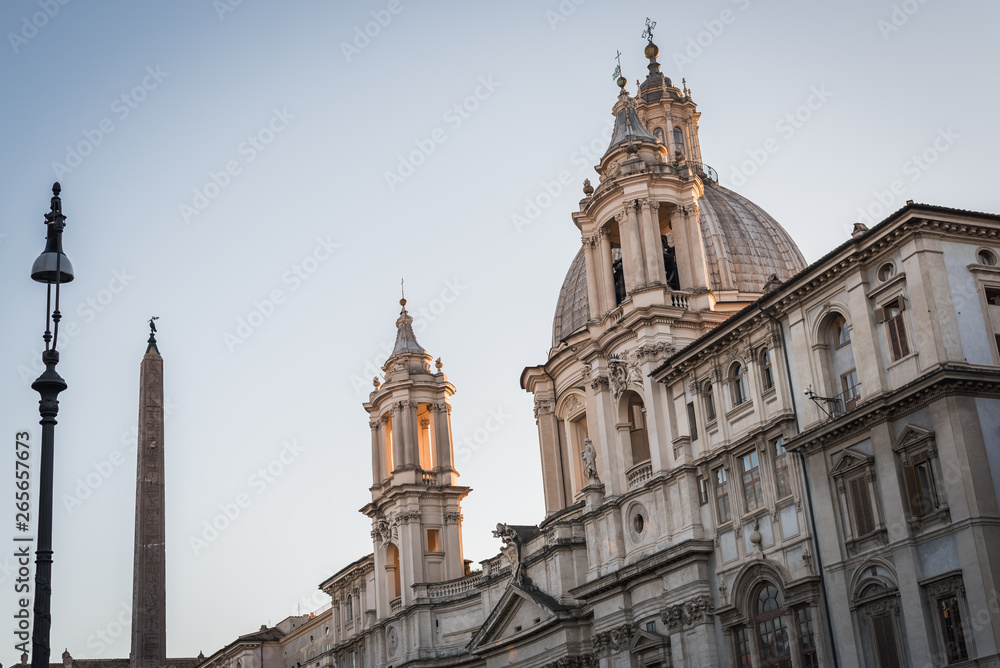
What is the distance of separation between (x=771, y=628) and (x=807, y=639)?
1.63m

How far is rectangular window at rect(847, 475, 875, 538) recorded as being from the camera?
110 ft

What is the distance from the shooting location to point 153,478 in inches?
1364

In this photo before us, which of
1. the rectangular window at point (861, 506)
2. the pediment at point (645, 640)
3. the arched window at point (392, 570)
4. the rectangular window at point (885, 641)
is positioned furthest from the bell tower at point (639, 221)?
the arched window at point (392, 570)

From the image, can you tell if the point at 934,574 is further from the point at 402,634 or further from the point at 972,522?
the point at 402,634

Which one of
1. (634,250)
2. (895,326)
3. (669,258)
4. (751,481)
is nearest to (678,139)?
(669,258)

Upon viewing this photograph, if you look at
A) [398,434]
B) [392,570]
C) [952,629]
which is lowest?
[952,629]

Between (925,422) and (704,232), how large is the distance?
83.5ft

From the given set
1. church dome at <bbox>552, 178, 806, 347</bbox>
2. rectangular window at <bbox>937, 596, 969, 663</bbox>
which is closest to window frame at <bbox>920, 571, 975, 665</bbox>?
rectangular window at <bbox>937, 596, 969, 663</bbox>

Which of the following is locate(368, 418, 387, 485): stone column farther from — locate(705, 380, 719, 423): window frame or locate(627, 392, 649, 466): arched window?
locate(705, 380, 719, 423): window frame

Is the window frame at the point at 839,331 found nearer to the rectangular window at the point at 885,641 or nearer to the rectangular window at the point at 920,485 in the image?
the rectangular window at the point at 920,485

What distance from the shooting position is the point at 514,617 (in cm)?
5441

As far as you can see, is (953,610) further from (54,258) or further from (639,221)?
(54,258)

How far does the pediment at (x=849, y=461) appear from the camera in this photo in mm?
33750

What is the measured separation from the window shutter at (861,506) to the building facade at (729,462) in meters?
0.07
